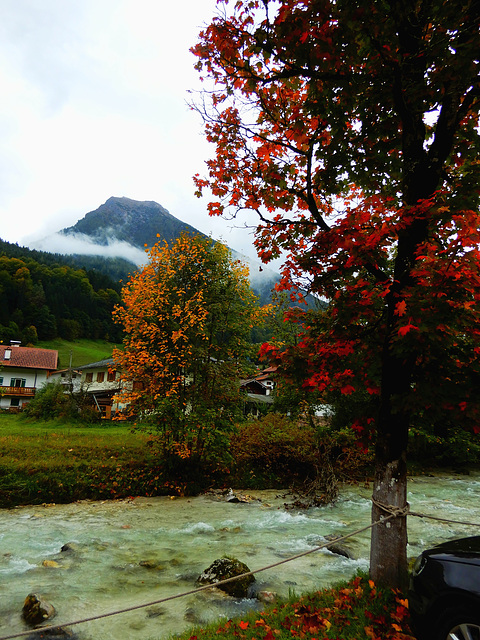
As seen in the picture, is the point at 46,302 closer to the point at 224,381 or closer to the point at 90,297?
the point at 90,297

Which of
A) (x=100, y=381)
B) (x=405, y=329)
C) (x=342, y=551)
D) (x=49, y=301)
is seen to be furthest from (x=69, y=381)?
(x=49, y=301)

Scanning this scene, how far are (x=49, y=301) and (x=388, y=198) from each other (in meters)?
104

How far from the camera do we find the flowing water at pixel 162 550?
6031 millimetres

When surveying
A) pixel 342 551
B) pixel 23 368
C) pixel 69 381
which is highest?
pixel 342 551

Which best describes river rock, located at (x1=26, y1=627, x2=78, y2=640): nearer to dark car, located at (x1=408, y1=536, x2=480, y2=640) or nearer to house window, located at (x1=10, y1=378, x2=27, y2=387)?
dark car, located at (x1=408, y1=536, x2=480, y2=640)

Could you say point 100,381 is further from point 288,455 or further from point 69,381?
point 288,455

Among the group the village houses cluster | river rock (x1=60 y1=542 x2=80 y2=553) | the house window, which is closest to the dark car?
river rock (x1=60 y1=542 x2=80 y2=553)

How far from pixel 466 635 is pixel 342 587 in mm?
2582

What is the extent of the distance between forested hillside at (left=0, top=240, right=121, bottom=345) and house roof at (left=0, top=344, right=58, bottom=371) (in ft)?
74.9

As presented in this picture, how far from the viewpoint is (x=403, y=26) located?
15.9 ft

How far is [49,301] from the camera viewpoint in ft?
316

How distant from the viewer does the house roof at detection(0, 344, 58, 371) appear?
55.0m

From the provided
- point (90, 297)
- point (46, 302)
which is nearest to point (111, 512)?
point (46, 302)

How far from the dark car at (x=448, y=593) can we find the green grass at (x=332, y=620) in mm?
518
